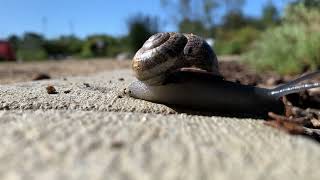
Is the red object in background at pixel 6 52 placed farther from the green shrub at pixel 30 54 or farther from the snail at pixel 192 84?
the snail at pixel 192 84

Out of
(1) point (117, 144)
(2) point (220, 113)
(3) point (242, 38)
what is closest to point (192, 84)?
(2) point (220, 113)

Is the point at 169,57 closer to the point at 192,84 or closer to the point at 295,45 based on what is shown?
the point at 192,84

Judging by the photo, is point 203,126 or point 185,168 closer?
point 185,168

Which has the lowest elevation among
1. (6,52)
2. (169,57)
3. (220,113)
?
(6,52)

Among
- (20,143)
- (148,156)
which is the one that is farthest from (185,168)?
(20,143)

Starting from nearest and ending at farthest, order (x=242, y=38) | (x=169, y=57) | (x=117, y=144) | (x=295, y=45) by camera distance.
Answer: (x=117, y=144)
(x=169, y=57)
(x=295, y=45)
(x=242, y=38)

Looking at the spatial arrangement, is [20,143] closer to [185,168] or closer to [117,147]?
[117,147]

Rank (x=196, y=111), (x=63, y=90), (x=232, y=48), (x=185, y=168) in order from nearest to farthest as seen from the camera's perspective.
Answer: (x=185, y=168)
(x=196, y=111)
(x=63, y=90)
(x=232, y=48)

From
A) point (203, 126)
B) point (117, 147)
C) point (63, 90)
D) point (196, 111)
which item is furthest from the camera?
point (63, 90)
